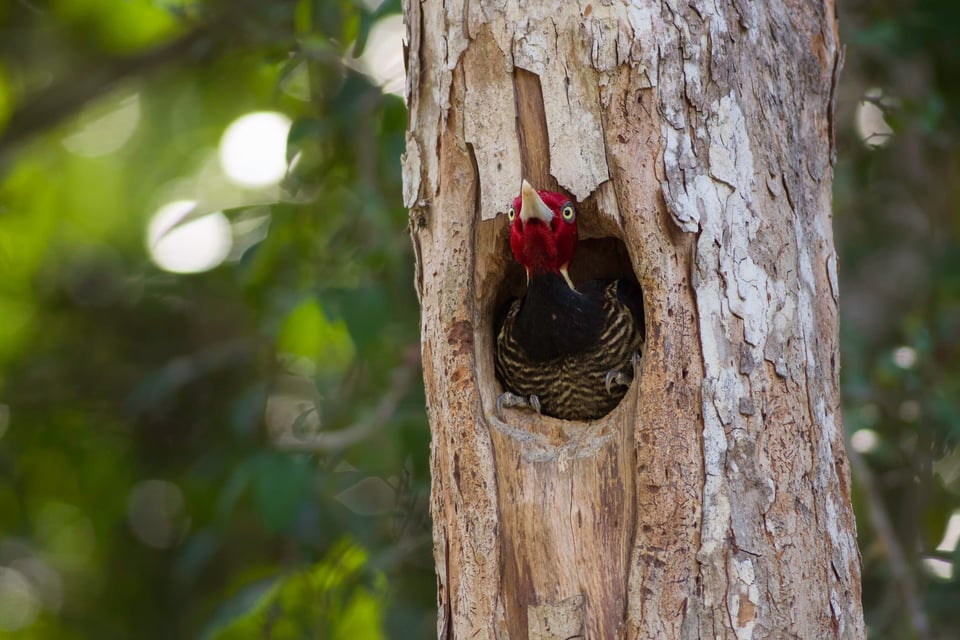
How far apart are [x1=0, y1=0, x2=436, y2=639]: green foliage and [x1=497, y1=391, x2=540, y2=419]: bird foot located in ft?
2.59

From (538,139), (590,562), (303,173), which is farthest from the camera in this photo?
(303,173)

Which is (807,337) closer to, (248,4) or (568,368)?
(568,368)

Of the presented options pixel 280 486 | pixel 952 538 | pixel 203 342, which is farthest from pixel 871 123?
pixel 203 342

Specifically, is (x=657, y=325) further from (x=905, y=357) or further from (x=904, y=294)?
(x=904, y=294)

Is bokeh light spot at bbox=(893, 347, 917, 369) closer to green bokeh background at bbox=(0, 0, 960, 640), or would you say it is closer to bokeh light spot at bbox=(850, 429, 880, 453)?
green bokeh background at bbox=(0, 0, 960, 640)

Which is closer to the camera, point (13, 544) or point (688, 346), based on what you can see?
point (688, 346)

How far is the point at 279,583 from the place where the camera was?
3.67 metres

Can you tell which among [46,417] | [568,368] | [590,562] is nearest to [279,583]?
[568,368]

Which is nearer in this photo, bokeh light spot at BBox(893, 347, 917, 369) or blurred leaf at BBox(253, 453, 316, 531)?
blurred leaf at BBox(253, 453, 316, 531)

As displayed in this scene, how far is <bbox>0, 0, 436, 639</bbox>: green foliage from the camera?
3963 millimetres

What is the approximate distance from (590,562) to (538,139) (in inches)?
39.1

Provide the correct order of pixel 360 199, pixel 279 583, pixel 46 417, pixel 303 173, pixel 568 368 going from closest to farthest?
1. pixel 568 368
2. pixel 279 583
3. pixel 360 199
4. pixel 303 173
5. pixel 46 417

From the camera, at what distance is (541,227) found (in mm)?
2611

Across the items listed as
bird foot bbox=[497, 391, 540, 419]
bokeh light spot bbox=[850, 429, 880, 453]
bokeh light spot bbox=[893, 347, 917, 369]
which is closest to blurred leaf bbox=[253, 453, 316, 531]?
bird foot bbox=[497, 391, 540, 419]
